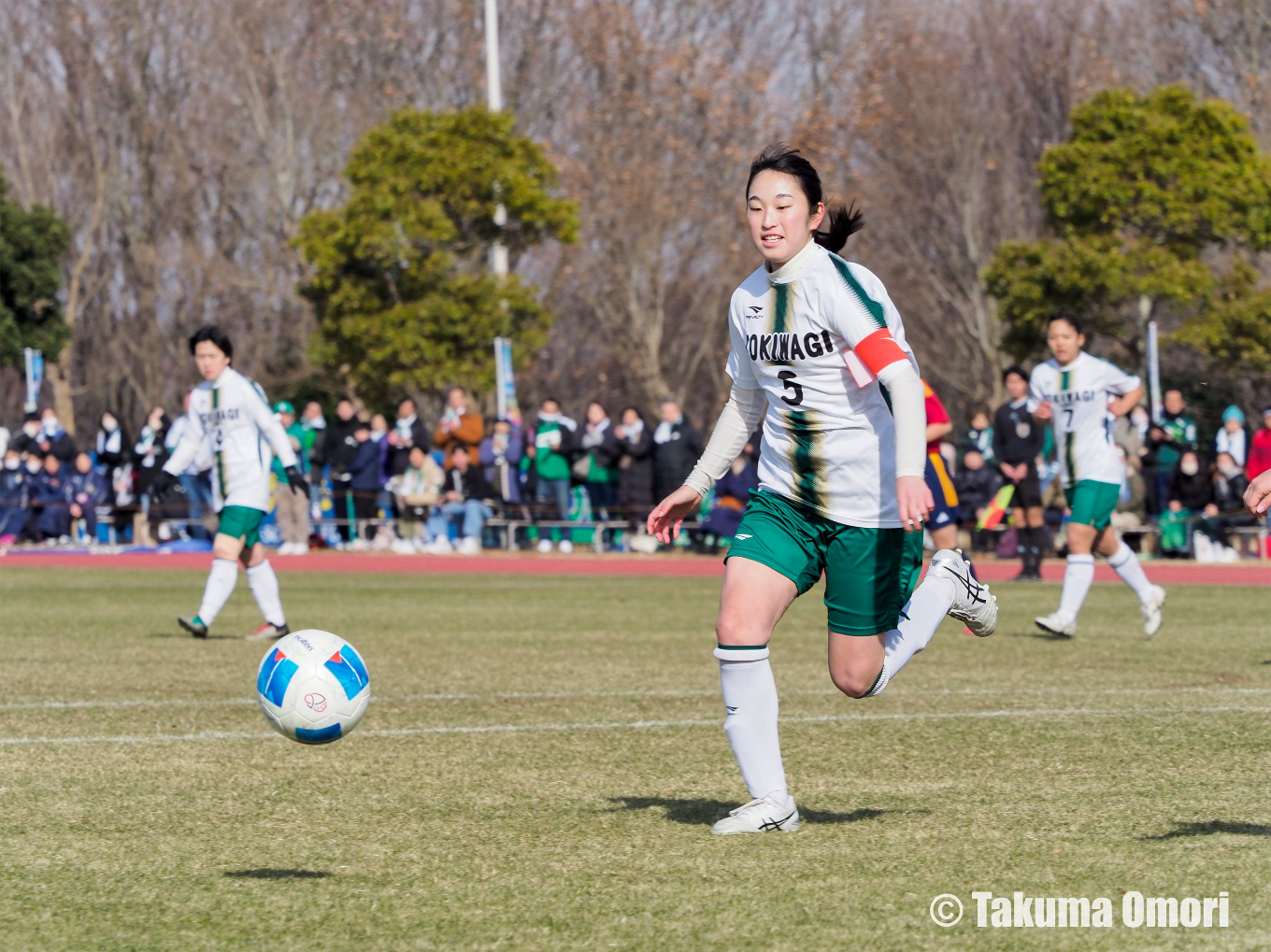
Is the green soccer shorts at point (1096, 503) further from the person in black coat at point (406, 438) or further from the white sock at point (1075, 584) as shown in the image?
the person in black coat at point (406, 438)

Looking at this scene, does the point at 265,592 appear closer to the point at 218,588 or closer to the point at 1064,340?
the point at 218,588

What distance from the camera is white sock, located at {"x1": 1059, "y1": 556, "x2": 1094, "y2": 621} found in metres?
12.0

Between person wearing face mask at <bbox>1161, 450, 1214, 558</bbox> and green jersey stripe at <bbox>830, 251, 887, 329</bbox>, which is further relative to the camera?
person wearing face mask at <bbox>1161, 450, 1214, 558</bbox>

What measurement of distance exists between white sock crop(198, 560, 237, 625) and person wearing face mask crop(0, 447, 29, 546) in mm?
15924

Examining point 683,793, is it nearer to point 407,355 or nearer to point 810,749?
point 810,749

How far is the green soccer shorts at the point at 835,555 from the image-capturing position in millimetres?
5613

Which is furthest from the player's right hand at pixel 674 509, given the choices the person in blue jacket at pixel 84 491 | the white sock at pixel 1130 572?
the person in blue jacket at pixel 84 491

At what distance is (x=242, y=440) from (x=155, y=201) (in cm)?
3104

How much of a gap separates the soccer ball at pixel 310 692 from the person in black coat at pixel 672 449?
16781 mm

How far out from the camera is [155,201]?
4112 cm

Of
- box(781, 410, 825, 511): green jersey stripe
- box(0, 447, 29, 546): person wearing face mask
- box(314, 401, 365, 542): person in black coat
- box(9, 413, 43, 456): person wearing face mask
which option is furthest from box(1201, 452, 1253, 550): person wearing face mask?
box(9, 413, 43, 456): person wearing face mask

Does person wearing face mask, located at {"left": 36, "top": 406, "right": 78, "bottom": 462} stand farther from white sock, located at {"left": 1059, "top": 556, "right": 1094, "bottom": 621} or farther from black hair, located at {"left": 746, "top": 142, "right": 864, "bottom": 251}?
black hair, located at {"left": 746, "top": 142, "right": 864, "bottom": 251}

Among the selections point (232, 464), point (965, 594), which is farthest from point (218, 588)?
point (965, 594)

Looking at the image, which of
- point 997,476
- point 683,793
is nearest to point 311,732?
point 683,793
